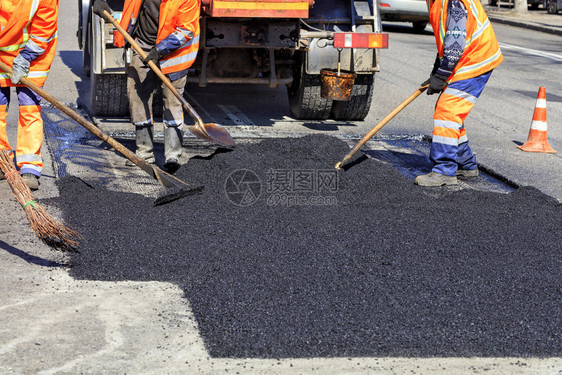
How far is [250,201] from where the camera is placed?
516cm

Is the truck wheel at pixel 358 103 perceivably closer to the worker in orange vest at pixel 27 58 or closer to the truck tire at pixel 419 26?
the worker in orange vest at pixel 27 58

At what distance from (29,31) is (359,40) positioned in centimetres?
299

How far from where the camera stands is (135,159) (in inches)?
201

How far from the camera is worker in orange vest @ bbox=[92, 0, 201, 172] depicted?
18.4 feet

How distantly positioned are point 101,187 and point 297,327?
2520 mm

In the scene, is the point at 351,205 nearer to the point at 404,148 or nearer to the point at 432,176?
the point at 432,176

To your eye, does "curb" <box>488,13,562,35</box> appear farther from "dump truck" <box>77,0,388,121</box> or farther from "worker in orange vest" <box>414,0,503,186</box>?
"worker in orange vest" <box>414,0,503,186</box>

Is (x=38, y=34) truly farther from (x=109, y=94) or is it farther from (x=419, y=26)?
(x=419, y=26)

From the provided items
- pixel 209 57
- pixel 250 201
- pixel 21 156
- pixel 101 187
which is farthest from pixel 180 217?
pixel 209 57

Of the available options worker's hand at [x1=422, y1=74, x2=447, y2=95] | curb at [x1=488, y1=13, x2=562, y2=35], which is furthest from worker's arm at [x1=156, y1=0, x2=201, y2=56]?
curb at [x1=488, y1=13, x2=562, y2=35]

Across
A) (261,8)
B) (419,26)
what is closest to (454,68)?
(261,8)

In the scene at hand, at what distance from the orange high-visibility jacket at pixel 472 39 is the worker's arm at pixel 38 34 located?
2.77 metres

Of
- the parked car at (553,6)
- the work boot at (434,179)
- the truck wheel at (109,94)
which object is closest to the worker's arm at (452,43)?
the work boot at (434,179)

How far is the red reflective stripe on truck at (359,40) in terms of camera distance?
22.6 feet
